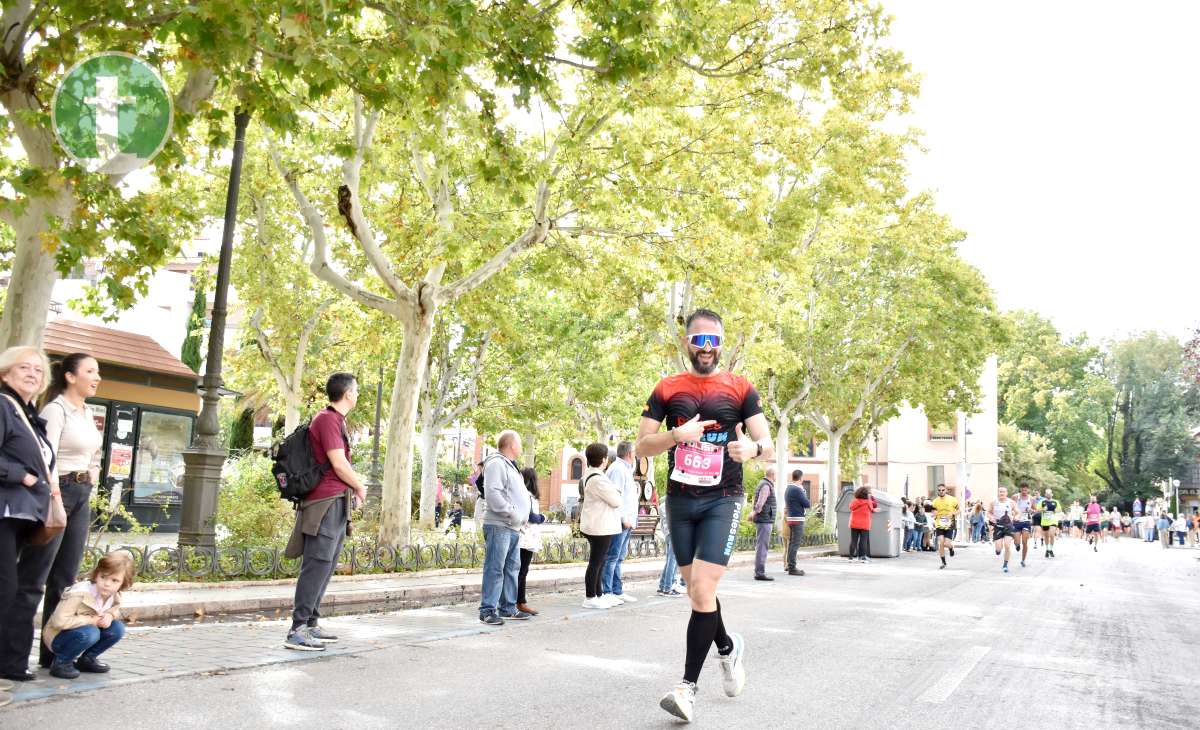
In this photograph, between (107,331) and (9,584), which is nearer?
(9,584)

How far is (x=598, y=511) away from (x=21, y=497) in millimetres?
6616

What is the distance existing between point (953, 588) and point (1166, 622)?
4.11 meters

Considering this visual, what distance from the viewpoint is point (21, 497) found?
16.3 ft

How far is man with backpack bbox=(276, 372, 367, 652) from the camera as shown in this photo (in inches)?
274

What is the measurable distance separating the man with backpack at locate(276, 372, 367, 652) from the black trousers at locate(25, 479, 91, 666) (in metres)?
1.35

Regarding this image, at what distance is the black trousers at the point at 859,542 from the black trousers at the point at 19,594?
2016 centimetres

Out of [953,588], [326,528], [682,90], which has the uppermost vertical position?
[682,90]

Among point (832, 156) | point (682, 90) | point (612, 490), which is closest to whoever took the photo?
point (612, 490)

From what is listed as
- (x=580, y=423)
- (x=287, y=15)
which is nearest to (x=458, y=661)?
(x=287, y=15)

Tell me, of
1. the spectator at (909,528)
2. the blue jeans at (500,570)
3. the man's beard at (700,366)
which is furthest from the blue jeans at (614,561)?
the spectator at (909,528)

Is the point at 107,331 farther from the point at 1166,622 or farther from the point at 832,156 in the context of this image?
the point at 1166,622

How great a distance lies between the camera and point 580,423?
41.9 m


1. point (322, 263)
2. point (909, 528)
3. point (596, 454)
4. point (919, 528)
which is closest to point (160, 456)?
point (322, 263)

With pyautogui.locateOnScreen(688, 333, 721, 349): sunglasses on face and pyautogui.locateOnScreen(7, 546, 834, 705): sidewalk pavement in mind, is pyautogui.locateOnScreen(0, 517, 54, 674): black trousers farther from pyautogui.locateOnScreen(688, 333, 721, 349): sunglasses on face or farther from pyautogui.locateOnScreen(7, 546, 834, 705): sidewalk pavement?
pyautogui.locateOnScreen(688, 333, 721, 349): sunglasses on face
